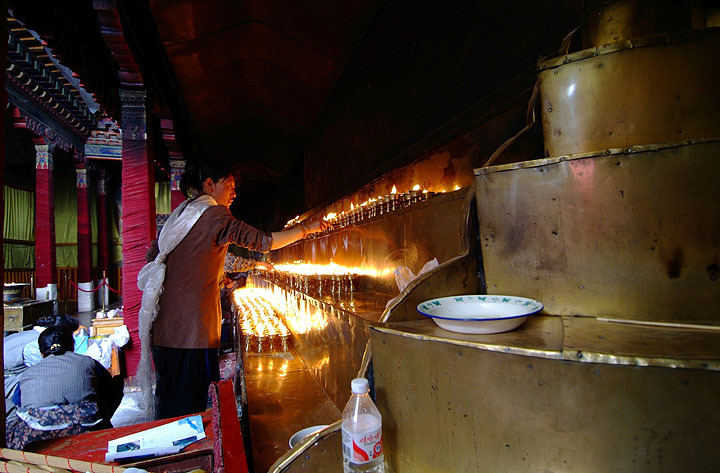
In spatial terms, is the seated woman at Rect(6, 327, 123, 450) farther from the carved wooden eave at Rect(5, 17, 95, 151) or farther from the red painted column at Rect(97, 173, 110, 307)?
the red painted column at Rect(97, 173, 110, 307)

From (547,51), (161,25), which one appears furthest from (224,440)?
(161,25)

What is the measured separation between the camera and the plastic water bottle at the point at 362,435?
1.03 m

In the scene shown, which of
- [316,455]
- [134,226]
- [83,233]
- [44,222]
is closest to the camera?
[316,455]

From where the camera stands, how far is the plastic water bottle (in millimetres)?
1032

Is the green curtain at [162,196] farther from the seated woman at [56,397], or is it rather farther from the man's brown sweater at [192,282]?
the man's brown sweater at [192,282]

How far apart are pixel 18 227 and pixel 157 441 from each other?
18505 millimetres

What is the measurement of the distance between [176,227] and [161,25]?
3986mm

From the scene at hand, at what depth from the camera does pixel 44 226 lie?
10.3 metres

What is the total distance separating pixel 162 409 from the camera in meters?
2.74

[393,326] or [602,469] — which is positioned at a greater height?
[393,326]

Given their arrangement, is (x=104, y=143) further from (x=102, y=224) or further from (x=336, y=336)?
(x=336, y=336)

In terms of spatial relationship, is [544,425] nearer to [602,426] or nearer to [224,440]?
[602,426]

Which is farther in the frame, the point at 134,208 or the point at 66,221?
the point at 66,221

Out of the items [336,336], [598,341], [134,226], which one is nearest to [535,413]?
[598,341]
